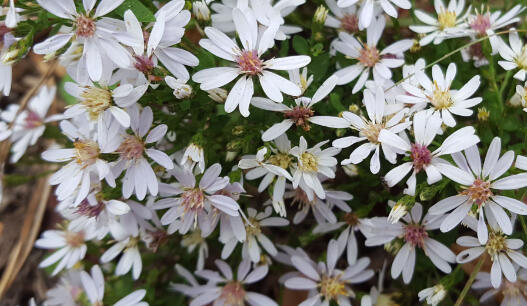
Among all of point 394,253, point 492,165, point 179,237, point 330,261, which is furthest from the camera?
point 179,237

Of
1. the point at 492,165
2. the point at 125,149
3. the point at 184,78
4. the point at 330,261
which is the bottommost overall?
the point at 330,261

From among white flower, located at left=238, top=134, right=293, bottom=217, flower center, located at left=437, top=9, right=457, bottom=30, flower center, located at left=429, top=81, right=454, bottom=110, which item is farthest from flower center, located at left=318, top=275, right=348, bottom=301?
flower center, located at left=437, top=9, right=457, bottom=30

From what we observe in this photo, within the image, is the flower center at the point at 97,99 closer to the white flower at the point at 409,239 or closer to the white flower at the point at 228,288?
the white flower at the point at 228,288

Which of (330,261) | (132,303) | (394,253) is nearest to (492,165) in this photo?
(394,253)

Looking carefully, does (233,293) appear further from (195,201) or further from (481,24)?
(481,24)

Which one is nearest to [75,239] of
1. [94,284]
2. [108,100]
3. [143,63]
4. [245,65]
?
[94,284]

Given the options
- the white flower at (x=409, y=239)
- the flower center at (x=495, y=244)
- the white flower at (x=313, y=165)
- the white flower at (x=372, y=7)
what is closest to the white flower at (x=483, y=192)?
the flower center at (x=495, y=244)

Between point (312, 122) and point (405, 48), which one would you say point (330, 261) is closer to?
point (312, 122)
